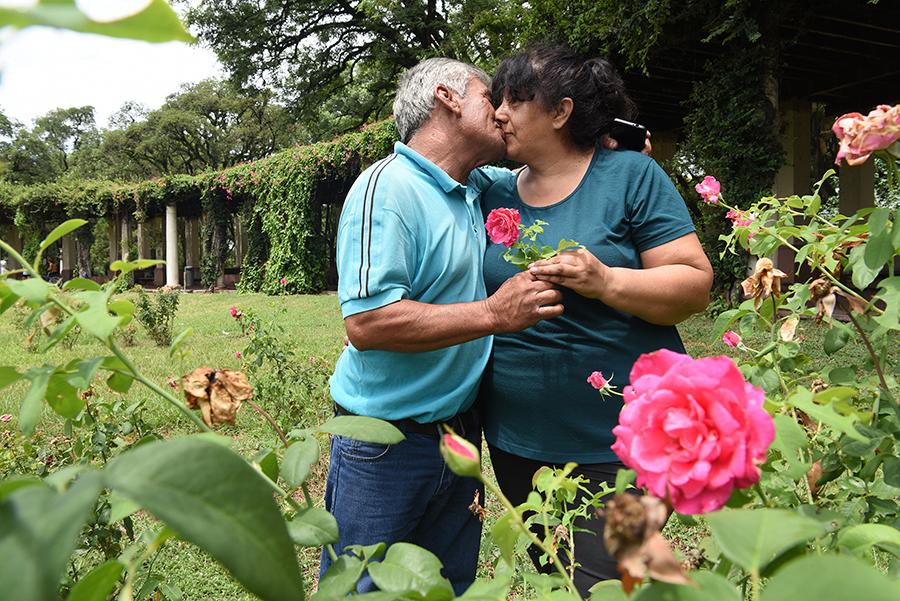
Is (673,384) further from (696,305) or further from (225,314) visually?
(225,314)

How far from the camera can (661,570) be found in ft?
0.95

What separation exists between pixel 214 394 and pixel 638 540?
554mm

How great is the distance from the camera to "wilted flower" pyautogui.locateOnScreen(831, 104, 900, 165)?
649 millimetres

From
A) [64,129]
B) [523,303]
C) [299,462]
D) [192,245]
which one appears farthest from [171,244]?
[64,129]

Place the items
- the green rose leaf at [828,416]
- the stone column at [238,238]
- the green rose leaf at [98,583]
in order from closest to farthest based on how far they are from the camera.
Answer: the green rose leaf at [98,583], the green rose leaf at [828,416], the stone column at [238,238]

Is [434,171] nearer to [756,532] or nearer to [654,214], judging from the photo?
[654,214]

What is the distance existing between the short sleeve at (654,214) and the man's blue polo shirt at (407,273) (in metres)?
0.36

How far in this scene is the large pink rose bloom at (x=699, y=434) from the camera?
36 cm

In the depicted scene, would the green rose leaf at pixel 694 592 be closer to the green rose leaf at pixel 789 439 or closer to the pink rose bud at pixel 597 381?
the green rose leaf at pixel 789 439

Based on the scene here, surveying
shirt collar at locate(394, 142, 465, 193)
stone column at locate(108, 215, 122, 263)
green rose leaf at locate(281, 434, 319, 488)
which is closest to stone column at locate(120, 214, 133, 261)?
stone column at locate(108, 215, 122, 263)

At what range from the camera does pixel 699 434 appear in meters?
0.37

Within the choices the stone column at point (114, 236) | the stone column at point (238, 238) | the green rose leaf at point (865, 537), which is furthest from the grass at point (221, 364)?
the stone column at point (114, 236)

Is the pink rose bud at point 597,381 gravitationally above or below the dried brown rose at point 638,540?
below

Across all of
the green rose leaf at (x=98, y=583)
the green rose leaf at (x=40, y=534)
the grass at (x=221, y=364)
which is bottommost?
the grass at (x=221, y=364)
